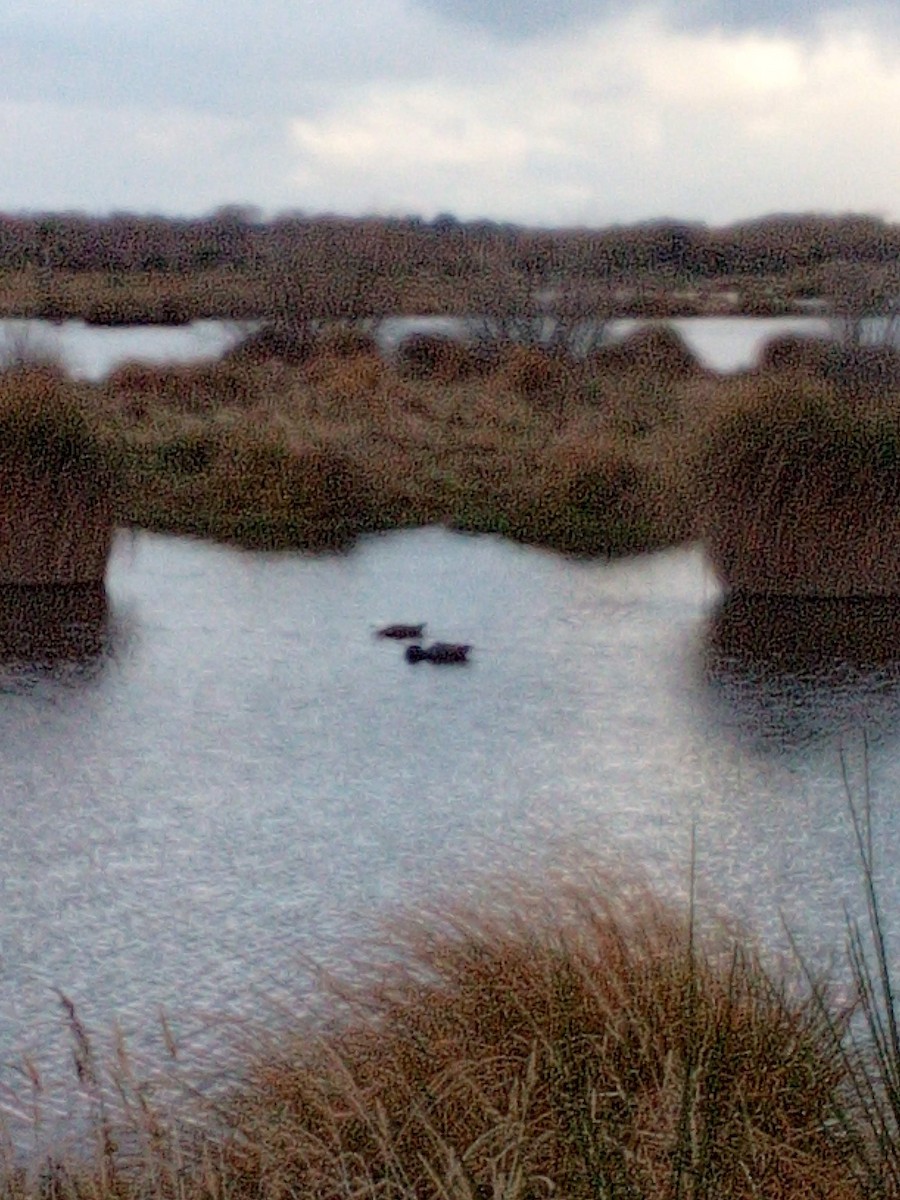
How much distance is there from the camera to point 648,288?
40906 mm

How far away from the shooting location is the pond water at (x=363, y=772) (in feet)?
19.1

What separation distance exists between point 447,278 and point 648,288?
410 cm

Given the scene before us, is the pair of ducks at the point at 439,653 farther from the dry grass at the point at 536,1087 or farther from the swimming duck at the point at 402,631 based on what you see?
the dry grass at the point at 536,1087

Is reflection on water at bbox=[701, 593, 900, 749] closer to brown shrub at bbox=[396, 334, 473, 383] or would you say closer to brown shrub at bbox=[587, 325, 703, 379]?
brown shrub at bbox=[587, 325, 703, 379]

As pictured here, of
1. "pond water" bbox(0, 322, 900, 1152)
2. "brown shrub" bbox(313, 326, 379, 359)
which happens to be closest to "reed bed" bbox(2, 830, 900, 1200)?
"pond water" bbox(0, 322, 900, 1152)

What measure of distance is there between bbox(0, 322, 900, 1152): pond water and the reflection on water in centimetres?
2

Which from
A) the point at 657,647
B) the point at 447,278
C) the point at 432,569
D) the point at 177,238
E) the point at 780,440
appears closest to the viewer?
the point at 657,647

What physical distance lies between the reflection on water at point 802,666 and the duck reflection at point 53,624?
2939 millimetres

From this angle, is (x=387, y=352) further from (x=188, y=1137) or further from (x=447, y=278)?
(x=188, y=1137)

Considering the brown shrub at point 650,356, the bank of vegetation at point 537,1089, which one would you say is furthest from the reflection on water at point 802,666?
the brown shrub at point 650,356

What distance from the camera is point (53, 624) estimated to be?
10.8m

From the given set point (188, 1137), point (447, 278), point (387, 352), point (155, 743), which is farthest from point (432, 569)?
point (447, 278)

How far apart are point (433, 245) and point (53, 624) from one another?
1448 inches

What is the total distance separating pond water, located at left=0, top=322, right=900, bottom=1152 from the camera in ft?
19.1
